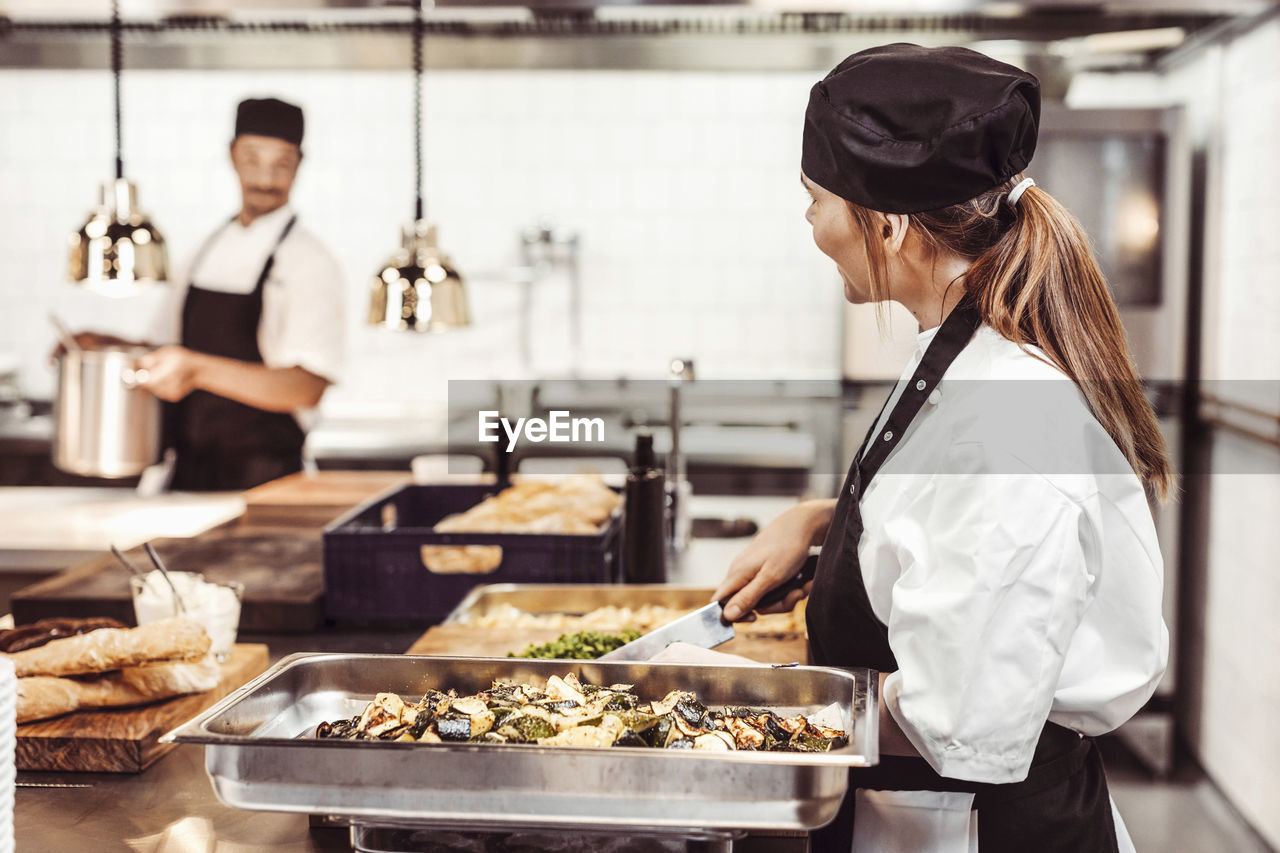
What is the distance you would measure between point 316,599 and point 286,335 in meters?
2.58

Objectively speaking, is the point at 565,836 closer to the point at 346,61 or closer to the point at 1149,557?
the point at 1149,557

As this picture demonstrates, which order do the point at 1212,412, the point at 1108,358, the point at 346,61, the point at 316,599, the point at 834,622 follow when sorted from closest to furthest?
1. the point at 1108,358
2. the point at 834,622
3. the point at 316,599
4. the point at 1212,412
5. the point at 346,61

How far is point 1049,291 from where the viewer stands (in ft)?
4.09

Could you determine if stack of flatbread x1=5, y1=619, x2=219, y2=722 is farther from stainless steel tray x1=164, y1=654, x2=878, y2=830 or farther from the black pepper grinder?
the black pepper grinder

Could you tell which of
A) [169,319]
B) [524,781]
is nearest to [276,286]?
[169,319]

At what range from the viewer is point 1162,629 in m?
1.32

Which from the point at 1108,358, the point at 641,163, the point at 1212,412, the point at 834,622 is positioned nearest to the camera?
the point at 1108,358

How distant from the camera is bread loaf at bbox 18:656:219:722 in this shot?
60.5 inches

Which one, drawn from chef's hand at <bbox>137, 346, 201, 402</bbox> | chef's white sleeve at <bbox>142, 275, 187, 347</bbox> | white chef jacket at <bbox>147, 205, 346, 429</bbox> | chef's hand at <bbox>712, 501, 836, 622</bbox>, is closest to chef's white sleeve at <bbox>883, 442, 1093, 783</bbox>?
chef's hand at <bbox>712, 501, 836, 622</bbox>

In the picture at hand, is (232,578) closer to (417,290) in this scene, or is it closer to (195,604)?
(195,604)

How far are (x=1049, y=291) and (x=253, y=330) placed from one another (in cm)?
374

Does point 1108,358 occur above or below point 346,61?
below

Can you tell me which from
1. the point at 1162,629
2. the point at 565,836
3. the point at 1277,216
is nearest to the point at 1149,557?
the point at 1162,629

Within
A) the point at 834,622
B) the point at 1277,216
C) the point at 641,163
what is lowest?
the point at 834,622
